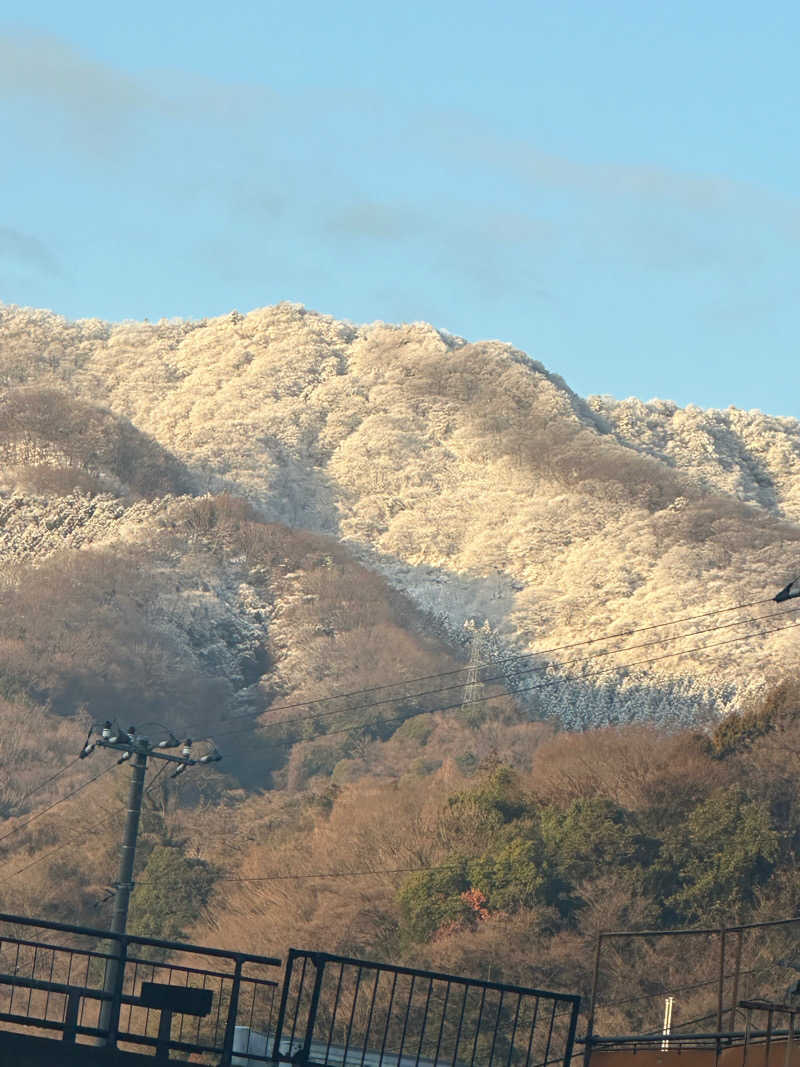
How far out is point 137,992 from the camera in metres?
41.5

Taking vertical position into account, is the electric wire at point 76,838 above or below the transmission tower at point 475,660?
below

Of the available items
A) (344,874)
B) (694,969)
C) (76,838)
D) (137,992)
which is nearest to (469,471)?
(76,838)

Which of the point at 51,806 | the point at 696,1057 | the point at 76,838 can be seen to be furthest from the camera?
the point at 51,806

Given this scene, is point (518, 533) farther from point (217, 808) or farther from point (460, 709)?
point (217, 808)

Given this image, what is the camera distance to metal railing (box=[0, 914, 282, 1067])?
46.9 feet

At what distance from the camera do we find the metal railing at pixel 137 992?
563 inches

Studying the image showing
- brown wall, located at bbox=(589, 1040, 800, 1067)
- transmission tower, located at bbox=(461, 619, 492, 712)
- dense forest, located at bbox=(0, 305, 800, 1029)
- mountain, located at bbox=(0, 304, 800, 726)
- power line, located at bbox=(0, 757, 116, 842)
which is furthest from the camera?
mountain, located at bbox=(0, 304, 800, 726)

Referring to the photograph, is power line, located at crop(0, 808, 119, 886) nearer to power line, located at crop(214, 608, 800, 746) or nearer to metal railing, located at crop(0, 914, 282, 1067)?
metal railing, located at crop(0, 914, 282, 1067)

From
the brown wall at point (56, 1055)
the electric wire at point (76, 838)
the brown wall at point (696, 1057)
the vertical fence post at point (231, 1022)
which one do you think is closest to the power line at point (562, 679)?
the electric wire at point (76, 838)

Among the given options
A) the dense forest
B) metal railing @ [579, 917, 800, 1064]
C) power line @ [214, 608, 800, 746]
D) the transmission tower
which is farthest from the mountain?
metal railing @ [579, 917, 800, 1064]

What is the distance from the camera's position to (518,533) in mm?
121438

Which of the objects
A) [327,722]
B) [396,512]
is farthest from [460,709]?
[396,512]

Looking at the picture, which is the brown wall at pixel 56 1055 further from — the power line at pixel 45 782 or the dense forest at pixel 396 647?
the power line at pixel 45 782

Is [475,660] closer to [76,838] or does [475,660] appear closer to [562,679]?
[562,679]
